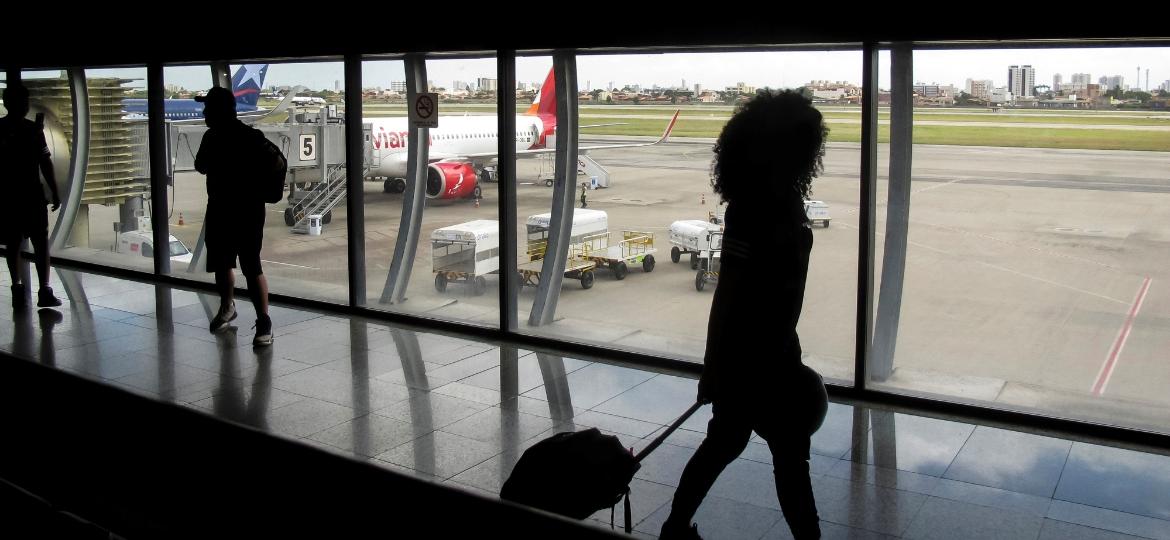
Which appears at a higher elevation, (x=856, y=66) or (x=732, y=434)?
(x=856, y=66)

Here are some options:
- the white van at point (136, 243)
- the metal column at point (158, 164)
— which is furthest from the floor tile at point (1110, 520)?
the white van at point (136, 243)

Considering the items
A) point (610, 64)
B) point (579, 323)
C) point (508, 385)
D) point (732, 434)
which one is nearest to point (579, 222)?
point (579, 323)

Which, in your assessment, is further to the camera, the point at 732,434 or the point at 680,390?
the point at 680,390

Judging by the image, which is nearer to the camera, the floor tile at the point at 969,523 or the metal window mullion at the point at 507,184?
the floor tile at the point at 969,523

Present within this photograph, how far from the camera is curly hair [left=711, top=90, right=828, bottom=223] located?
3191mm

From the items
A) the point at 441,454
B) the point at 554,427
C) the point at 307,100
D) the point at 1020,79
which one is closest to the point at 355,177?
the point at 307,100

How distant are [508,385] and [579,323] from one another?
1357 mm

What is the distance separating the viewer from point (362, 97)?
Result: 762cm

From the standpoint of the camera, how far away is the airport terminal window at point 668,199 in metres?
5.93

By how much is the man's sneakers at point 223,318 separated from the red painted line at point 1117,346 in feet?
18.6

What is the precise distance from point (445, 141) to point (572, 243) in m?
2.00

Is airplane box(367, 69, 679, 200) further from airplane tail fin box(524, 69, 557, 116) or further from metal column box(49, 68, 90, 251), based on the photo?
metal column box(49, 68, 90, 251)

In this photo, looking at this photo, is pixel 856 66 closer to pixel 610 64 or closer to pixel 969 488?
pixel 610 64

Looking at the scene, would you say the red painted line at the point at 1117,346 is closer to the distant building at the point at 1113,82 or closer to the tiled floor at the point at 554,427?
the tiled floor at the point at 554,427
